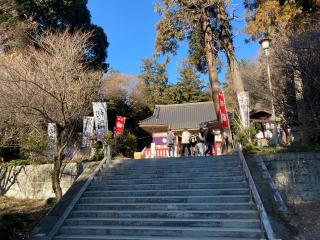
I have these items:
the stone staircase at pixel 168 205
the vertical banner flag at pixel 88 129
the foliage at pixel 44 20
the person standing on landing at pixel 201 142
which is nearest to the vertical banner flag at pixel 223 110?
the person standing on landing at pixel 201 142

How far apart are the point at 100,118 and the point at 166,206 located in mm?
6160

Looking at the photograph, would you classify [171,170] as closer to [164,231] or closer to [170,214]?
[170,214]

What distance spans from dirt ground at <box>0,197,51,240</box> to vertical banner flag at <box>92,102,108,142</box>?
3.07 metres

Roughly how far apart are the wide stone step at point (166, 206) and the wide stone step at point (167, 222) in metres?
0.60

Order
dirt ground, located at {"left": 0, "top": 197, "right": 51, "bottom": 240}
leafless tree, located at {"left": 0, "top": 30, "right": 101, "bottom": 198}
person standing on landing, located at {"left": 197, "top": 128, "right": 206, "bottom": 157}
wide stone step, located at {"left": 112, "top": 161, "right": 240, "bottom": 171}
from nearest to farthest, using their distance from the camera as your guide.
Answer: dirt ground, located at {"left": 0, "top": 197, "right": 51, "bottom": 240} → wide stone step, located at {"left": 112, "top": 161, "right": 240, "bottom": 171} → leafless tree, located at {"left": 0, "top": 30, "right": 101, "bottom": 198} → person standing on landing, located at {"left": 197, "top": 128, "right": 206, "bottom": 157}

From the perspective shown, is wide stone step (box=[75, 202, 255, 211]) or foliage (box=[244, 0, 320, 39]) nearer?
wide stone step (box=[75, 202, 255, 211])

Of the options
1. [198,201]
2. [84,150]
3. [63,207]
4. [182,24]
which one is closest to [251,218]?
[198,201]

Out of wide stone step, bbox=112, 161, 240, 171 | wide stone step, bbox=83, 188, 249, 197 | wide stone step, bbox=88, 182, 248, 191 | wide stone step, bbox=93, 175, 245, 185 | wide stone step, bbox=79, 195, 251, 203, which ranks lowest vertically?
wide stone step, bbox=79, 195, 251, 203

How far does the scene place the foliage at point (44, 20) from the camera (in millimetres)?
20656

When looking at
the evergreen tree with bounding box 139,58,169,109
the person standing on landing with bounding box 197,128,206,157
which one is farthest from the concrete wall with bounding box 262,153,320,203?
the evergreen tree with bounding box 139,58,169,109

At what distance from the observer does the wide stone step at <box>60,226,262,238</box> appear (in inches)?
277

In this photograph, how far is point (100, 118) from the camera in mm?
13930

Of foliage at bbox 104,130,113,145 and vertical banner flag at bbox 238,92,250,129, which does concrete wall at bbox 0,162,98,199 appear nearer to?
foliage at bbox 104,130,113,145

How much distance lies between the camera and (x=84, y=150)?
2245cm
